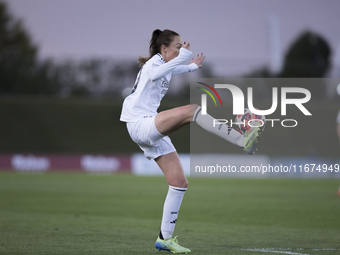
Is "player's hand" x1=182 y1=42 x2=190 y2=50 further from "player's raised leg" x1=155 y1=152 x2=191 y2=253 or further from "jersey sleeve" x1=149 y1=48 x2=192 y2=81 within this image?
"player's raised leg" x1=155 y1=152 x2=191 y2=253

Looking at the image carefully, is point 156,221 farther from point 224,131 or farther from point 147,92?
point 224,131

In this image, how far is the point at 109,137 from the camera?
1096 inches

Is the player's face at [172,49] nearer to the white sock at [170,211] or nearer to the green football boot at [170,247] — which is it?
the white sock at [170,211]

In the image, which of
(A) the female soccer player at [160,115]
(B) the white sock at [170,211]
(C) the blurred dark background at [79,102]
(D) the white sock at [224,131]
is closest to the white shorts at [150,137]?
(A) the female soccer player at [160,115]

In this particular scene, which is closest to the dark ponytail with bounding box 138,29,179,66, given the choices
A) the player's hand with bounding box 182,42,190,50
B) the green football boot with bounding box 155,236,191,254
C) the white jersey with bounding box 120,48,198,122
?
the white jersey with bounding box 120,48,198,122

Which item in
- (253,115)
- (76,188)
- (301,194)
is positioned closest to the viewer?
(253,115)

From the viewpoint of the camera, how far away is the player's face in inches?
208

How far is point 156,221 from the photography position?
8375 mm

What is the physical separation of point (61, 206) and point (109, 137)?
17.4 m

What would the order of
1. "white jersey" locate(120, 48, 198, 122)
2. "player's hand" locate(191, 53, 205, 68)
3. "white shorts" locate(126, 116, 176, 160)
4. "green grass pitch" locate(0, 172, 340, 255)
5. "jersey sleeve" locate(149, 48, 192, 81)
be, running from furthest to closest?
"green grass pitch" locate(0, 172, 340, 255)
"player's hand" locate(191, 53, 205, 68)
"white jersey" locate(120, 48, 198, 122)
"white shorts" locate(126, 116, 176, 160)
"jersey sleeve" locate(149, 48, 192, 81)

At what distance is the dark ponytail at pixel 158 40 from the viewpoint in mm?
5289

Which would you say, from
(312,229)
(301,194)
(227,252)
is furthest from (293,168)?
(227,252)

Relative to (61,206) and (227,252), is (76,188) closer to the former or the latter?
(61,206)

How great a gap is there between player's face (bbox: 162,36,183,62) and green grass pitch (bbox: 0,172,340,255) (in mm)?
2197
